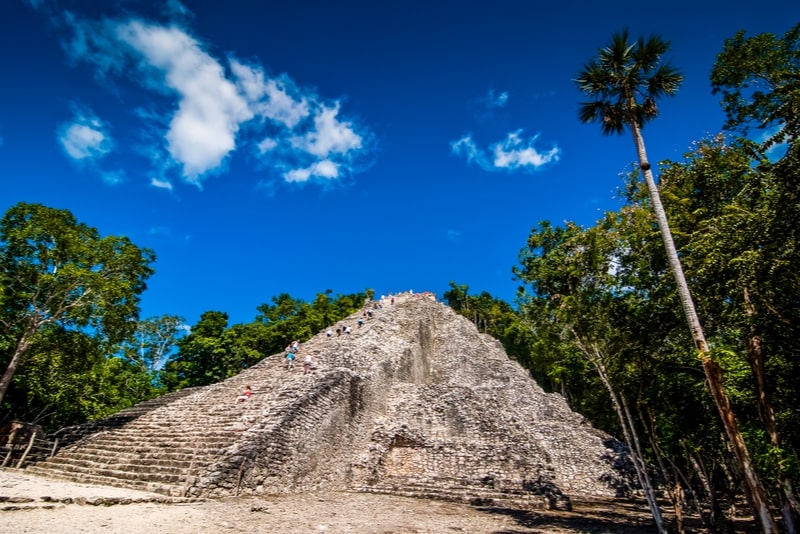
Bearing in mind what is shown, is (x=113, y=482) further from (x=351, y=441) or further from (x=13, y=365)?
(x=351, y=441)

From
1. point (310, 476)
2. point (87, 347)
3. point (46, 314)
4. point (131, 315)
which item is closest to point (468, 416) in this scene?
point (310, 476)

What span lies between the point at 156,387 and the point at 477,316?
3521cm

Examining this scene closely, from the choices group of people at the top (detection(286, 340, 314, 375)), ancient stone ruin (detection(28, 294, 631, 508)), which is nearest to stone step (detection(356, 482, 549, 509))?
ancient stone ruin (detection(28, 294, 631, 508))

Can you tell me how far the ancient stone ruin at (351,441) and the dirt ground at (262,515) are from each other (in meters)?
0.96

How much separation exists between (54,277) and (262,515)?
12.1 meters

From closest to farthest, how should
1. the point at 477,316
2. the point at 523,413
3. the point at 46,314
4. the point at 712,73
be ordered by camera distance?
the point at 712,73 < the point at 46,314 < the point at 523,413 < the point at 477,316

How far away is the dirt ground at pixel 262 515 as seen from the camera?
6.43m

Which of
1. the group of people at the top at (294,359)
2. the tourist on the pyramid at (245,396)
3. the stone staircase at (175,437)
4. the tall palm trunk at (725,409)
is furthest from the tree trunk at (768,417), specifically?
the tourist on the pyramid at (245,396)

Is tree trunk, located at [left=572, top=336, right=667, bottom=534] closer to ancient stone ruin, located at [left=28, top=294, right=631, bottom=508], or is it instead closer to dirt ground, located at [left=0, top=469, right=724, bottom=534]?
dirt ground, located at [left=0, top=469, right=724, bottom=534]

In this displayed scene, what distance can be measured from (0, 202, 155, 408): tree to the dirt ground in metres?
5.68

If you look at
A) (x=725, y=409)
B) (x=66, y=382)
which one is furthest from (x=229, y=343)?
(x=725, y=409)

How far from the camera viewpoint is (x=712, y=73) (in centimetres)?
1018

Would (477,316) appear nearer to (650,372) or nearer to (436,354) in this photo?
(436,354)

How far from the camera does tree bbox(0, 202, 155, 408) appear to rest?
14.4 meters
